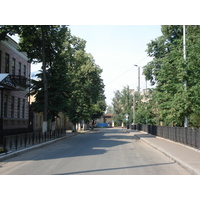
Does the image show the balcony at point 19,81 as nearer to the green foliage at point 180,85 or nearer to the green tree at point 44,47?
the green tree at point 44,47

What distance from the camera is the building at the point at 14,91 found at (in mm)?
29797

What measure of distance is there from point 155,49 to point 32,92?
14991mm

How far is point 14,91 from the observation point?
33094 millimetres

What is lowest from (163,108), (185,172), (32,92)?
(185,172)

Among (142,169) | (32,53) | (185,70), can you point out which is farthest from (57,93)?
(142,169)

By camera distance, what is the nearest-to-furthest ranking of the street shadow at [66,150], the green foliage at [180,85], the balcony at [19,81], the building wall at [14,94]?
the street shadow at [66,150]
the green foliage at [180,85]
the balcony at [19,81]
the building wall at [14,94]

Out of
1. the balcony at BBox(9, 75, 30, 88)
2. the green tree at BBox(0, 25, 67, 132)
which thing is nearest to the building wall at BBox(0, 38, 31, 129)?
the balcony at BBox(9, 75, 30, 88)

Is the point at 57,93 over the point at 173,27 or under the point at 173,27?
under

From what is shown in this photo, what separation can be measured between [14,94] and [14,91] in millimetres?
422

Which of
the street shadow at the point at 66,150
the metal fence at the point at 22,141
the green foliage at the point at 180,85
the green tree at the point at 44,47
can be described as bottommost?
the street shadow at the point at 66,150

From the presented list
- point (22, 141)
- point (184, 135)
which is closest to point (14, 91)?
point (22, 141)

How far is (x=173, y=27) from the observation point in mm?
33219

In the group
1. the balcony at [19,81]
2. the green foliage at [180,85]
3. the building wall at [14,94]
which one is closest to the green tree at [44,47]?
the balcony at [19,81]
